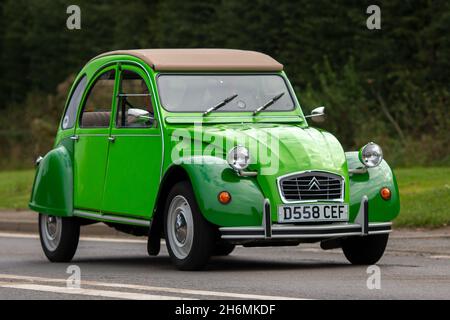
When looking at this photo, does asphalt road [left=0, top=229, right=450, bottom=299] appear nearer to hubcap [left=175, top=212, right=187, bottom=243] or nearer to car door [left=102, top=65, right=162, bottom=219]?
hubcap [left=175, top=212, right=187, bottom=243]

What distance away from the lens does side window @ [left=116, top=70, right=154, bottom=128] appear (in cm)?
1388

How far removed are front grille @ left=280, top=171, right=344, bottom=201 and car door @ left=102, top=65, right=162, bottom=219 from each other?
54.7 inches

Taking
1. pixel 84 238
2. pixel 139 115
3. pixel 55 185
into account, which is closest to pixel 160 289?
pixel 139 115

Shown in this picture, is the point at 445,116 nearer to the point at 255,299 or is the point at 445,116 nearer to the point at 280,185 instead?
the point at 280,185

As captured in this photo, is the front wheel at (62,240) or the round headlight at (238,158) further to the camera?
the front wheel at (62,240)

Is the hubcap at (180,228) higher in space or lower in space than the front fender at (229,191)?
lower

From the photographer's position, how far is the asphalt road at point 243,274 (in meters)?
10.3

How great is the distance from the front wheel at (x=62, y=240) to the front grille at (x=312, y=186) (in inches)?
132

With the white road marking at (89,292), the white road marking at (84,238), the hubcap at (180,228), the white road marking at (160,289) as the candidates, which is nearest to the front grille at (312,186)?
the hubcap at (180,228)

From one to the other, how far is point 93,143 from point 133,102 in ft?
2.31

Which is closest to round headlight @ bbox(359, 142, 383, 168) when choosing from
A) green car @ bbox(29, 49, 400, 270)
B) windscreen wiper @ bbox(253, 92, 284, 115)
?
green car @ bbox(29, 49, 400, 270)

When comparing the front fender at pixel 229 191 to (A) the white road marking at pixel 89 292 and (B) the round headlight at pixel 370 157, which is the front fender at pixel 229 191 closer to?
(B) the round headlight at pixel 370 157

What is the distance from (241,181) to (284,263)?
2057 millimetres
